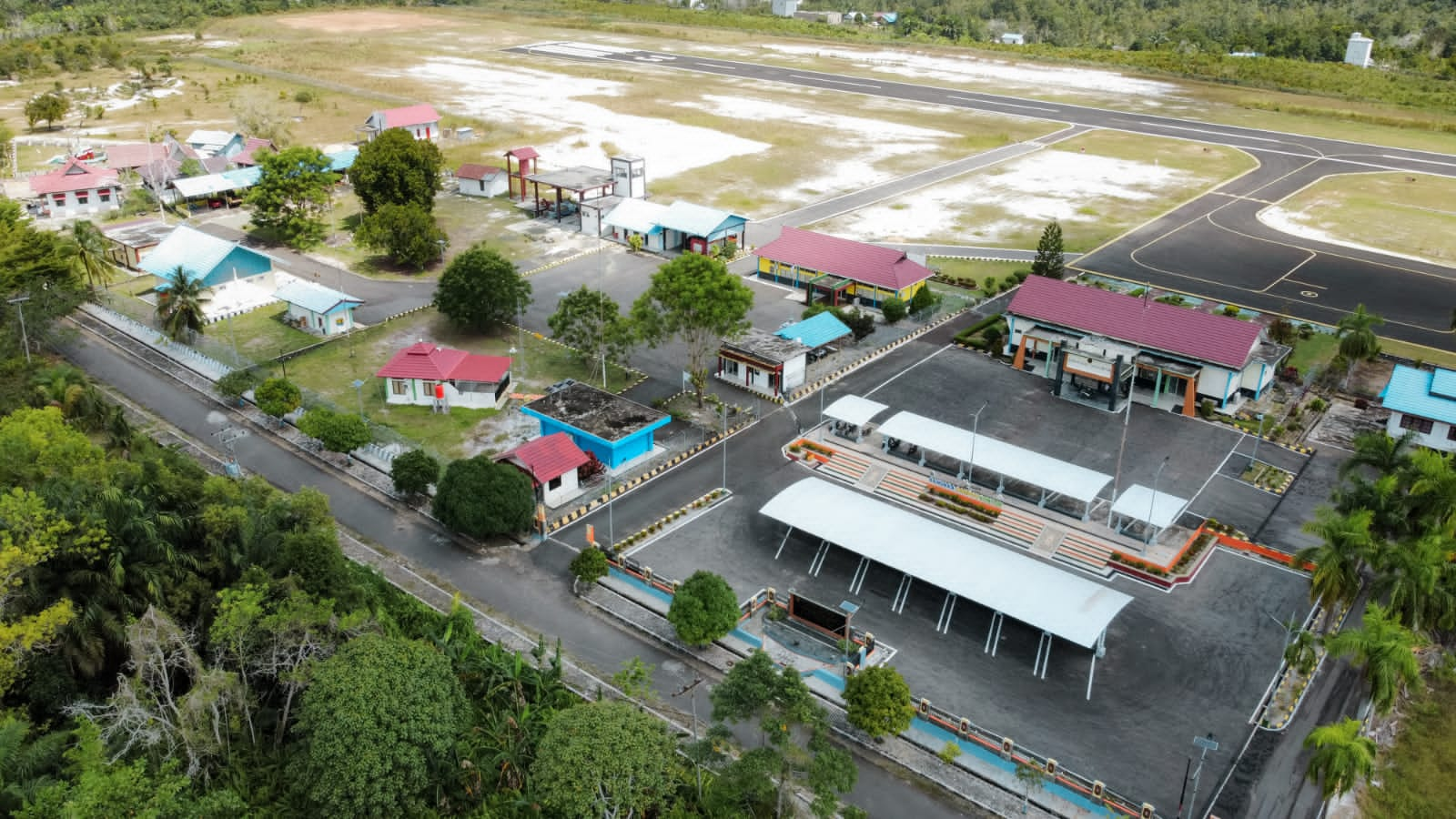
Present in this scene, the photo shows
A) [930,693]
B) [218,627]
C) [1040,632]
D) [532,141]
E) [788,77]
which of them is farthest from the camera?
[788,77]

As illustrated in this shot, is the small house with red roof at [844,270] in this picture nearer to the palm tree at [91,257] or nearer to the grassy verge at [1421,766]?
the grassy verge at [1421,766]

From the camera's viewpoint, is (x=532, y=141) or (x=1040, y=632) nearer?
(x=1040, y=632)

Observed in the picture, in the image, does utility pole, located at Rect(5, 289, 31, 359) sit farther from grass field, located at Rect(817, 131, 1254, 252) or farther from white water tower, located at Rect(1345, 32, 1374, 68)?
white water tower, located at Rect(1345, 32, 1374, 68)

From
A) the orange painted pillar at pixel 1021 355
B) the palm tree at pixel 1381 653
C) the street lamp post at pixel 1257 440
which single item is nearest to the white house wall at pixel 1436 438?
the street lamp post at pixel 1257 440

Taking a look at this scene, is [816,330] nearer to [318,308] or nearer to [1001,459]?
[1001,459]

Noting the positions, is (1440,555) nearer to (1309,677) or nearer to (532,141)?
(1309,677)

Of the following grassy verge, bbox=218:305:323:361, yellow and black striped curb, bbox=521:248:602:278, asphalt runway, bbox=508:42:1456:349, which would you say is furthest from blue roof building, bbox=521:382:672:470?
asphalt runway, bbox=508:42:1456:349

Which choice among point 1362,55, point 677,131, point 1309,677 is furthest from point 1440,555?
point 1362,55
